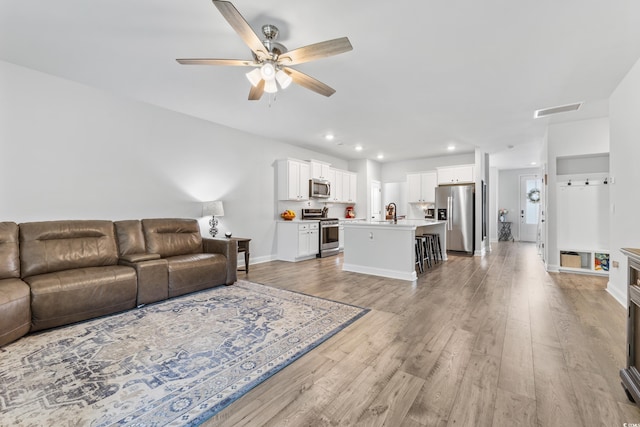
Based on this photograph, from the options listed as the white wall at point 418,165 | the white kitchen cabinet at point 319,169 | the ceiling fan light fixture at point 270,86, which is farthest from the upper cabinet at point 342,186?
the ceiling fan light fixture at point 270,86

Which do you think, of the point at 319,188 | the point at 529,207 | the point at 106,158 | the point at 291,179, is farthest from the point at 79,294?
the point at 529,207

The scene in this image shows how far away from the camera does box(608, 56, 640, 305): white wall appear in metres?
3.02

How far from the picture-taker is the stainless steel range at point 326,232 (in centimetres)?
671

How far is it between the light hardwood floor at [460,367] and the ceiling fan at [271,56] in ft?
7.82

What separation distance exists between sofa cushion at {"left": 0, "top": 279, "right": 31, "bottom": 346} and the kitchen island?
3.99m

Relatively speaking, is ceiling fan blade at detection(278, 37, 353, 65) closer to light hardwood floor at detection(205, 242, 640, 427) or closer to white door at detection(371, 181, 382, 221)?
light hardwood floor at detection(205, 242, 640, 427)

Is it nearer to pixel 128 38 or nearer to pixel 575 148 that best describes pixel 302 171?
pixel 128 38

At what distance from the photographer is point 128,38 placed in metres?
2.61

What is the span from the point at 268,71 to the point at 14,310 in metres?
2.92

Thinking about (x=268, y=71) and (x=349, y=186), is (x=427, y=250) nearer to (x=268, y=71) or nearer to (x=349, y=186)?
(x=349, y=186)

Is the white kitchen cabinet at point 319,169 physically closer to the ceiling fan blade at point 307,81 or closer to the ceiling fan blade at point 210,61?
the ceiling fan blade at point 307,81

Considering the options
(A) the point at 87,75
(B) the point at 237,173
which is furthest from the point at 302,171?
(A) the point at 87,75

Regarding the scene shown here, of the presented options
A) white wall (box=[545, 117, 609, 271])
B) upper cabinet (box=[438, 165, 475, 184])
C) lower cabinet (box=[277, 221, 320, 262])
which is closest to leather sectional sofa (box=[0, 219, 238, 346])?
lower cabinet (box=[277, 221, 320, 262])

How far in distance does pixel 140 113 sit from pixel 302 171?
337 centimetres
